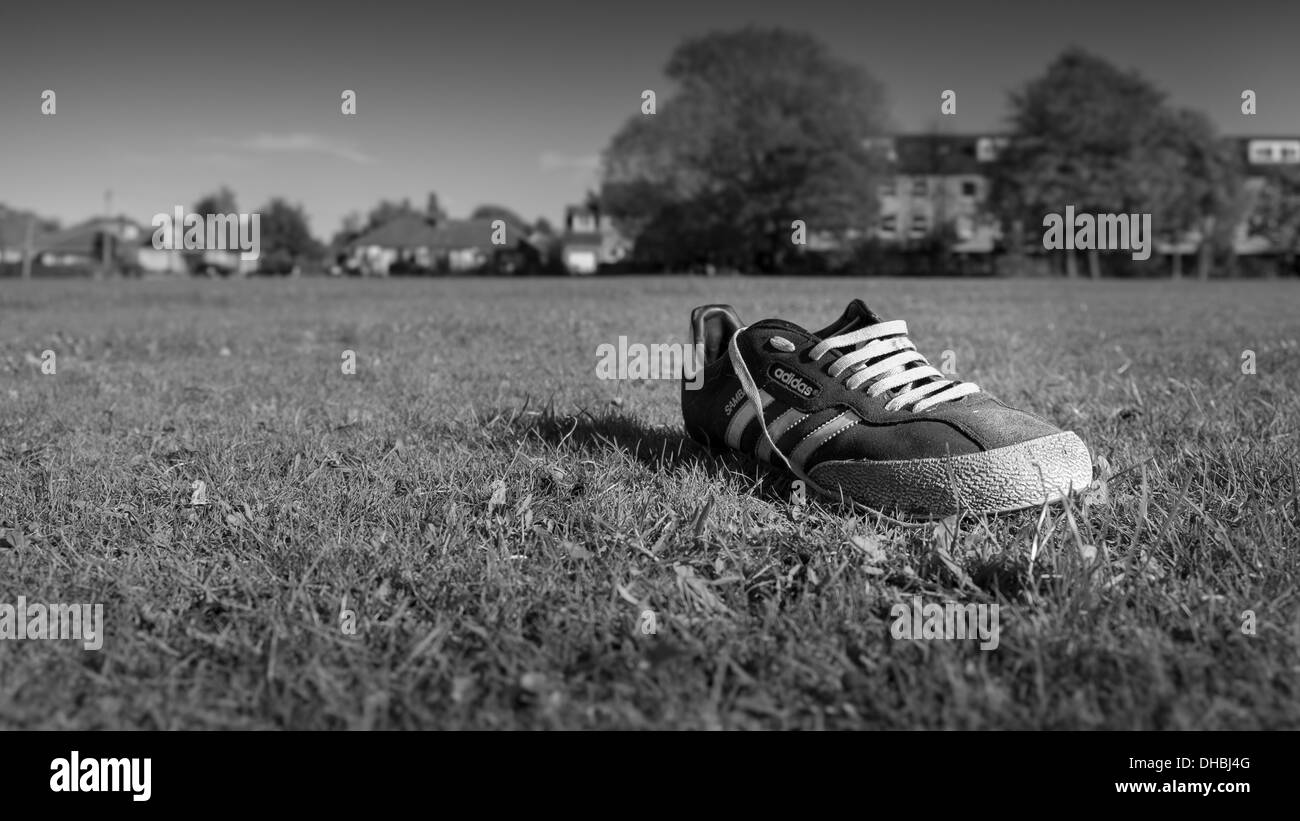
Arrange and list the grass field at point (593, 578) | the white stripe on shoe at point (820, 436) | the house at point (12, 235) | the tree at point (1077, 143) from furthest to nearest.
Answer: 1. the house at point (12, 235)
2. the tree at point (1077, 143)
3. the white stripe on shoe at point (820, 436)
4. the grass field at point (593, 578)

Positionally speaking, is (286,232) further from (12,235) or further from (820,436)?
(820,436)

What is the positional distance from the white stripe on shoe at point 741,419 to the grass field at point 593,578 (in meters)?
0.14

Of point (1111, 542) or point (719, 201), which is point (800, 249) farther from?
point (1111, 542)

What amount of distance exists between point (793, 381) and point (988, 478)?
0.67m

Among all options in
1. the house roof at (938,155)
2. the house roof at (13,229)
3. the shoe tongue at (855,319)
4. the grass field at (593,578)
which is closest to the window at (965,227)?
the house roof at (938,155)

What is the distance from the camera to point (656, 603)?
6.96 ft

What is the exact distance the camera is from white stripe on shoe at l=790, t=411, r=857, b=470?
2.83 meters

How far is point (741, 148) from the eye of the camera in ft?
190

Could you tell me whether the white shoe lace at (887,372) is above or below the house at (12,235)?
below

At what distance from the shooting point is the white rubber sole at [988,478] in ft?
8.45

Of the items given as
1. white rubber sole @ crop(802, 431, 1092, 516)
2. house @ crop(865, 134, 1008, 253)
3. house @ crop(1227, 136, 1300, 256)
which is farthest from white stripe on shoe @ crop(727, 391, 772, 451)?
house @ crop(865, 134, 1008, 253)

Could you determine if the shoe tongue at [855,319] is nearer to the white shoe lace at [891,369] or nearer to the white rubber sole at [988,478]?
the white shoe lace at [891,369]

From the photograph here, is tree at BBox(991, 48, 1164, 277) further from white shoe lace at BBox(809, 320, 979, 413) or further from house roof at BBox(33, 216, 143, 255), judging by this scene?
house roof at BBox(33, 216, 143, 255)

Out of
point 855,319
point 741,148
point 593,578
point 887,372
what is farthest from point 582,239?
point 593,578
